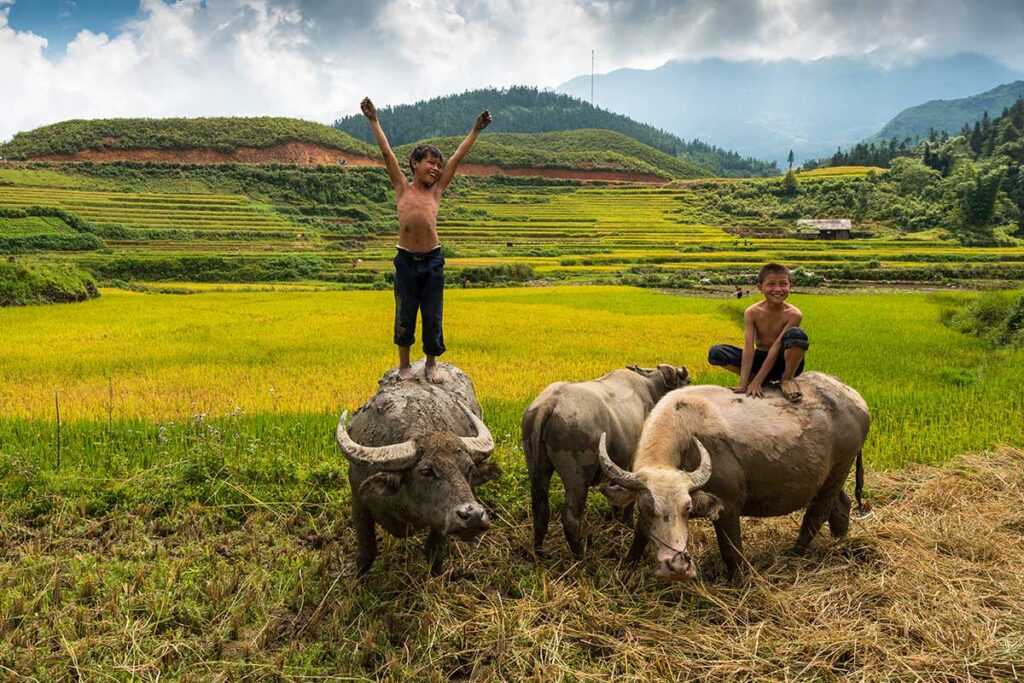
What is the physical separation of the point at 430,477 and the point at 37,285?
20479mm

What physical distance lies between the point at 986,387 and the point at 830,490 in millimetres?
5784

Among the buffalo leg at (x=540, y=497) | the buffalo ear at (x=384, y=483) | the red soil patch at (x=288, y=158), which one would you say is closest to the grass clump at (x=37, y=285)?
the buffalo ear at (x=384, y=483)

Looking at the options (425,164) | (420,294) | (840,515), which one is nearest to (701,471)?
(840,515)

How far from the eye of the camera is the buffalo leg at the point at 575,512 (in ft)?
13.6

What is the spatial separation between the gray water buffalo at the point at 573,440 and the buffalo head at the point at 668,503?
1.79ft

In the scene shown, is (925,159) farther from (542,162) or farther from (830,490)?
(830,490)

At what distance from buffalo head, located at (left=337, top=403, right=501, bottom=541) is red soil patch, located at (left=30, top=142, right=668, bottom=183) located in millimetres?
75701

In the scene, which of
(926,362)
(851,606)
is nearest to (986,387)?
(926,362)

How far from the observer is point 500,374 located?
9.88m

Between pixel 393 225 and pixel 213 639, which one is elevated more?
pixel 393 225

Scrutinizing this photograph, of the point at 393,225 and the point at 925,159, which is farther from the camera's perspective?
the point at 925,159

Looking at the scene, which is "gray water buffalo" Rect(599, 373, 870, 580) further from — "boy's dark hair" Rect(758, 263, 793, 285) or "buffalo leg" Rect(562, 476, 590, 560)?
"boy's dark hair" Rect(758, 263, 793, 285)

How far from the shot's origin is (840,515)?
4.46 meters

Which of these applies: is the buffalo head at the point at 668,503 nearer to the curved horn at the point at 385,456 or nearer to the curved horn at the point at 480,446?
the curved horn at the point at 480,446
